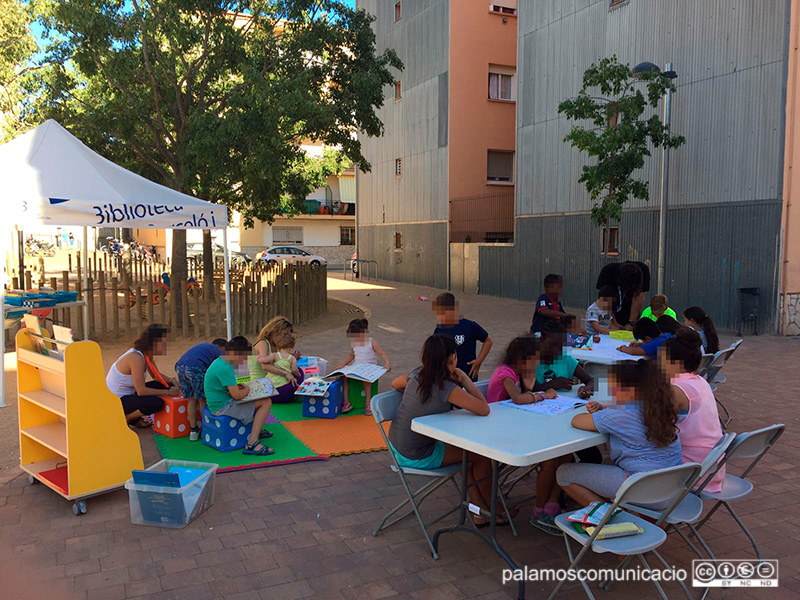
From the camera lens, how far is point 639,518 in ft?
10.6

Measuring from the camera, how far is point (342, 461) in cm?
548

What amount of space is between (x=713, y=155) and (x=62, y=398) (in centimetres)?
1246

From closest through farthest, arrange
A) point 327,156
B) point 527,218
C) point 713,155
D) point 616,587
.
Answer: point 616,587 < point 713,155 < point 527,218 < point 327,156

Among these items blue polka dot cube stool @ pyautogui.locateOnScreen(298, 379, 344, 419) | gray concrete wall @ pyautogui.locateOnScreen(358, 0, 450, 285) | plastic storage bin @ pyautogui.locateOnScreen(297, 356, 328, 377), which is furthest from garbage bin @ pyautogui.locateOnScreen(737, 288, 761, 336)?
gray concrete wall @ pyautogui.locateOnScreen(358, 0, 450, 285)

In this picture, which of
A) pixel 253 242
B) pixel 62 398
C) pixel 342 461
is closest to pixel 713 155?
pixel 342 461

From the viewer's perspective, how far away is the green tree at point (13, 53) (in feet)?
42.4

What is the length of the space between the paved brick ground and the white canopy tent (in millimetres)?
3377

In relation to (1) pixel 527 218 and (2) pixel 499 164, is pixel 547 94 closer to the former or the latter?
(1) pixel 527 218

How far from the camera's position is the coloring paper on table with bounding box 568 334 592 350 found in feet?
20.2

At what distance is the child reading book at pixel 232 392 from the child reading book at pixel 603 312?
366cm

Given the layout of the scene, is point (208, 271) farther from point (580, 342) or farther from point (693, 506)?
point (693, 506)

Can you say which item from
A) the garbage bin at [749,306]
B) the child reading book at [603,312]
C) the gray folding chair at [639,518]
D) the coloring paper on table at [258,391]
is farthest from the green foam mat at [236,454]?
the garbage bin at [749,306]

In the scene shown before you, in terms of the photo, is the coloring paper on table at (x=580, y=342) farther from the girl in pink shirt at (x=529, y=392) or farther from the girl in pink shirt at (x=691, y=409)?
the girl in pink shirt at (x=691, y=409)

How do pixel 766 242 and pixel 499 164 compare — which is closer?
pixel 766 242
